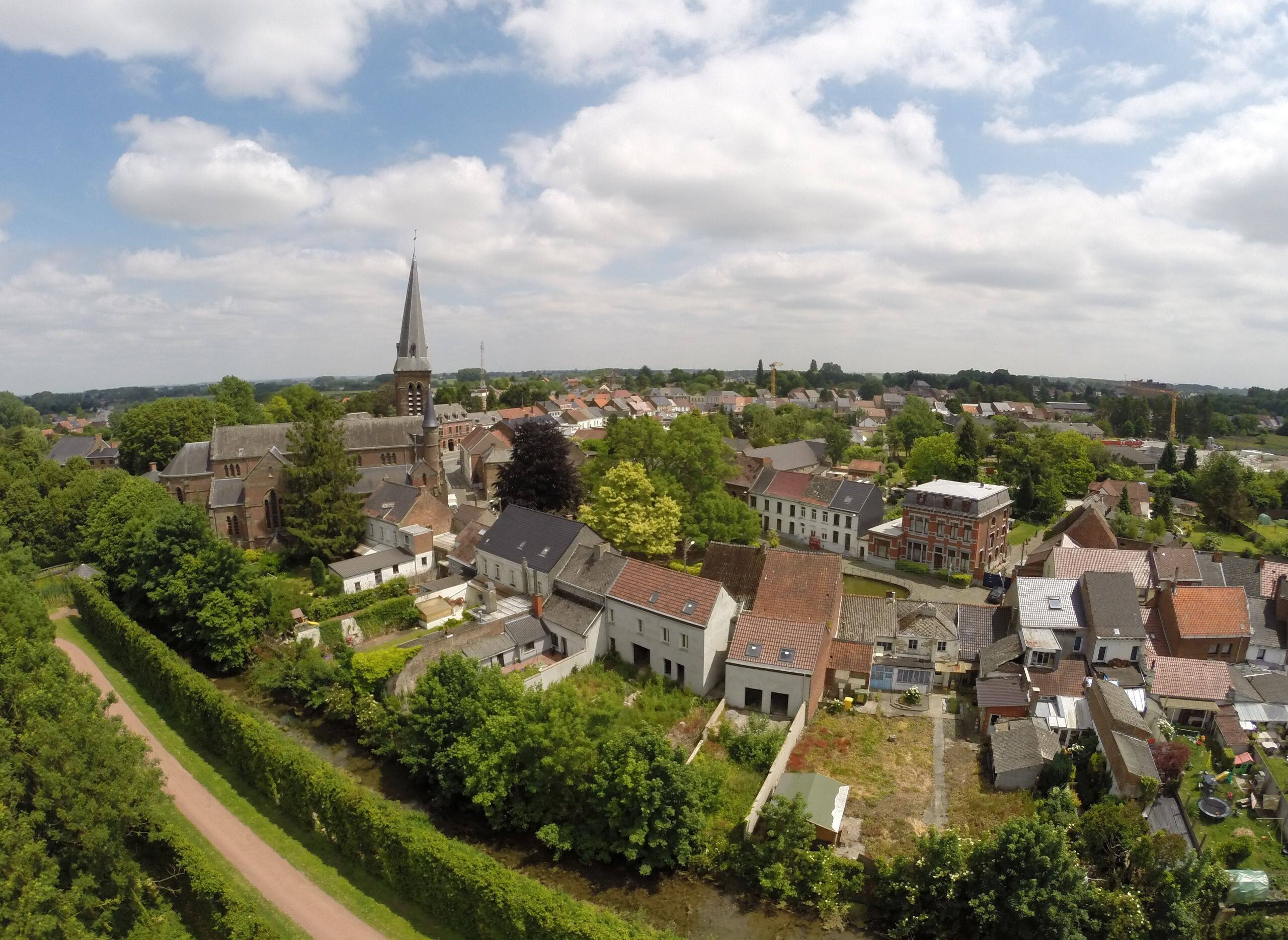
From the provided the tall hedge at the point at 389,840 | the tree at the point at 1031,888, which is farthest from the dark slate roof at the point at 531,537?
the tree at the point at 1031,888

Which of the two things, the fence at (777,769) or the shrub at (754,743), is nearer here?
the fence at (777,769)

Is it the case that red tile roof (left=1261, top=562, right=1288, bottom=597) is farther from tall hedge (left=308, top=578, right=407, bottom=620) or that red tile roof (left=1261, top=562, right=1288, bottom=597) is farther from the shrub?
tall hedge (left=308, top=578, right=407, bottom=620)

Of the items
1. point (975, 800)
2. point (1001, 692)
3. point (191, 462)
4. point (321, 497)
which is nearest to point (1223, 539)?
point (1001, 692)

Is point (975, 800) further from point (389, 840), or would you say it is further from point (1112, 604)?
point (389, 840)

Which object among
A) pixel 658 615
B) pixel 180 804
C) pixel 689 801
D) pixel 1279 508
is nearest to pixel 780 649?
pixel 658 615

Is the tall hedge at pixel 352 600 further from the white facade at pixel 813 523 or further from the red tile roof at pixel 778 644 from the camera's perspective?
the white facade at pixel 813 523

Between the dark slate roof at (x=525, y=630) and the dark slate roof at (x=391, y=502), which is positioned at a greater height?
the dark slate roof at (x=391, y=502)
